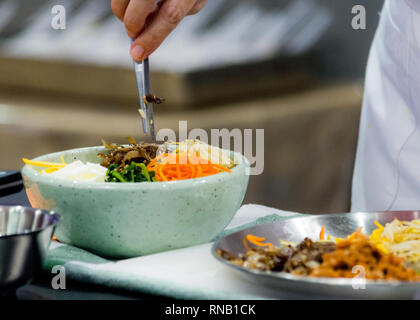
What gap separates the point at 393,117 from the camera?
173 centimetres

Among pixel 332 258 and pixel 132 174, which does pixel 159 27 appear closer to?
pixel 132 174

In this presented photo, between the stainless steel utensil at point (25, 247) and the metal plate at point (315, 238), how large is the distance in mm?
218

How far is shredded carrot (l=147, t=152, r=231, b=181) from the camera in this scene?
1014 millimetres

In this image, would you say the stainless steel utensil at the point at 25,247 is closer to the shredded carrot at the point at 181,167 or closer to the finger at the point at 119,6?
the shredded carrot at the point at 181,167

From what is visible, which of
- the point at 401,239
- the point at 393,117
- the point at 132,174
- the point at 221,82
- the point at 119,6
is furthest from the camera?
the point at 221,82

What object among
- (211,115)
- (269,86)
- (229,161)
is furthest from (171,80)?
(229,161)

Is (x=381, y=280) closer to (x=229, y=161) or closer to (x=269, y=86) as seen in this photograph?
(x=229, y=161)

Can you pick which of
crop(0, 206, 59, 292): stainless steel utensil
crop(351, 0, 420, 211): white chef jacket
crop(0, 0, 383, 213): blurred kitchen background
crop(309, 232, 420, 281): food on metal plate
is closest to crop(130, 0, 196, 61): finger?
crop(0, 206, 59, 292): stainless steel utensil

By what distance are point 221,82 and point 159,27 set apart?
8.01 ft

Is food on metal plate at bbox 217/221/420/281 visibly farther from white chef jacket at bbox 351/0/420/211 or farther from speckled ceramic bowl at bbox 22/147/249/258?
white chef jacket at bbox 351/0/420/211

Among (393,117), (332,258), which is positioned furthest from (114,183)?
(393,117)

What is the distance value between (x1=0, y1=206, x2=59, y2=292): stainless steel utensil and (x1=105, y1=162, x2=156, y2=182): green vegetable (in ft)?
0.64

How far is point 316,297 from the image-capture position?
0.75 meters

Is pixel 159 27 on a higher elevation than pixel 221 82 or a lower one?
higher
